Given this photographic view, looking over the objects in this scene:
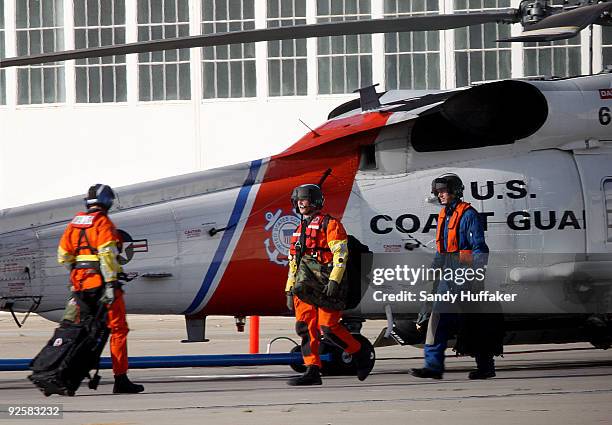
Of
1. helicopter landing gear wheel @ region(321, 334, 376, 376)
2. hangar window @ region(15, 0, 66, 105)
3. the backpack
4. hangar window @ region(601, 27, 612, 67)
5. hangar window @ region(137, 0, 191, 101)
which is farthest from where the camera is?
hangar window @ region(15, 0, 66, 105)

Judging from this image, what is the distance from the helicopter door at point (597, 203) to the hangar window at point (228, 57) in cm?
1862

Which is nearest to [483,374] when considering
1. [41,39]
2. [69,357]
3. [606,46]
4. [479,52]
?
[69,357]

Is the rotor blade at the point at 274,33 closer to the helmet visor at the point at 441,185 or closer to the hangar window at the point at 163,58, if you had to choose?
the helmet visor at the point at 441,185

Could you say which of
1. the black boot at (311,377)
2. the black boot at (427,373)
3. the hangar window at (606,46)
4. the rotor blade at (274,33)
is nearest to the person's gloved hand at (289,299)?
the black boot at (311,377)

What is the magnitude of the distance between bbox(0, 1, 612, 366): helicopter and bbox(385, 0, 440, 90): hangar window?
1733 cm

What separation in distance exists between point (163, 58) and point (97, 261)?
21.1m

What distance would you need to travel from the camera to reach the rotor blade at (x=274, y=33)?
34.8ft

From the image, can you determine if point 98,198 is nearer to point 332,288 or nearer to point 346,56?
point 332,288

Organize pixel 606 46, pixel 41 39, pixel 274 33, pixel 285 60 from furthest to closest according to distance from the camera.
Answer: pixel 41 39, pixel 285 60, pixel 606 46, pixel 274 33

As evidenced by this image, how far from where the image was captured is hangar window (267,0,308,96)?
3055cm

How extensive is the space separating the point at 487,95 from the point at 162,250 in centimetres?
358

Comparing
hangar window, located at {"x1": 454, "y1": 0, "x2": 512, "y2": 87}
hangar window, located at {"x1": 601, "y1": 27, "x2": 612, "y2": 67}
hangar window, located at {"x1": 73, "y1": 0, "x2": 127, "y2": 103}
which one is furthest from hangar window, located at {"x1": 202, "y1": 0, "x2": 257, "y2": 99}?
hangar window, located at {"x1": 601, "y1": 27, "x2": 612, "y2": 67}

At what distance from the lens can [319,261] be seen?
11234 mm

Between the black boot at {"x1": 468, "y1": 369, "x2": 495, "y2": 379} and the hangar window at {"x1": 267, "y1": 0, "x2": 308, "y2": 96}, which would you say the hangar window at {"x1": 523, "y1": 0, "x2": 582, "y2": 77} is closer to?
the hangar window at {"x1": 267, "y1": 0, "x2": 308, "y2": 96}
